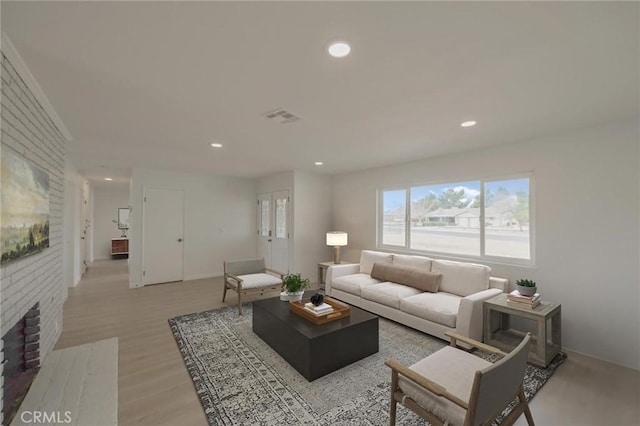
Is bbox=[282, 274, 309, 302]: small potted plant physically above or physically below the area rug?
above

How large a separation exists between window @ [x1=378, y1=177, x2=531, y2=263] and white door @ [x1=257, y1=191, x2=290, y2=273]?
2.06m

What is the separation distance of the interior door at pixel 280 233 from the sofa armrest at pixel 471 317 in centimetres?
Answer: 364

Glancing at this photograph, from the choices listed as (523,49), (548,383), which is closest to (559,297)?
(548,383)

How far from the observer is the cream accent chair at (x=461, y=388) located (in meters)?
1.32

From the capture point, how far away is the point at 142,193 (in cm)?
546

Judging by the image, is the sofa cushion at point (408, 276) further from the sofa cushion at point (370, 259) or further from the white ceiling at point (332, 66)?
the white ceiling at point (332, 66)

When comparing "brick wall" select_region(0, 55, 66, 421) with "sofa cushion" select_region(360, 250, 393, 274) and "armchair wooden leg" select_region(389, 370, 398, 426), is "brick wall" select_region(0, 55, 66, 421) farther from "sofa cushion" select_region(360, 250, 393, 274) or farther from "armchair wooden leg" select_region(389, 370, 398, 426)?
"sofa cushion" select_region(360, 250, 393, 274)

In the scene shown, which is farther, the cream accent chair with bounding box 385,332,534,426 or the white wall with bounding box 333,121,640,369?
the white wall with bounding box 333,121,640,369

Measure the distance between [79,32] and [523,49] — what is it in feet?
8.32

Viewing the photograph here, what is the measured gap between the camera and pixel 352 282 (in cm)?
427

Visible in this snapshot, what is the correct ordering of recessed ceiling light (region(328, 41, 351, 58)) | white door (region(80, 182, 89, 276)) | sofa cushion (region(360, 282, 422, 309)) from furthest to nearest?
white door (region(80, 182, 89, 276)) < sofa cushion (region(360, 282, 422, 309)) < recessed ceiling light (region(328, 41, 351, 58))

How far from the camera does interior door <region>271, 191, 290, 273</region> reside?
5.82 m

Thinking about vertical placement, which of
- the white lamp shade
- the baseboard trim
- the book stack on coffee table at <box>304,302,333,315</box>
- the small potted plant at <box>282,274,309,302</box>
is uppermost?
the white lamp shade

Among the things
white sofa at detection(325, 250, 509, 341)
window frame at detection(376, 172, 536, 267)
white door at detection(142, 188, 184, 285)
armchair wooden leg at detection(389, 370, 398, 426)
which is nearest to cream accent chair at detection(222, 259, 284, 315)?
white sofa at detection(325, 250, 509, 341)
